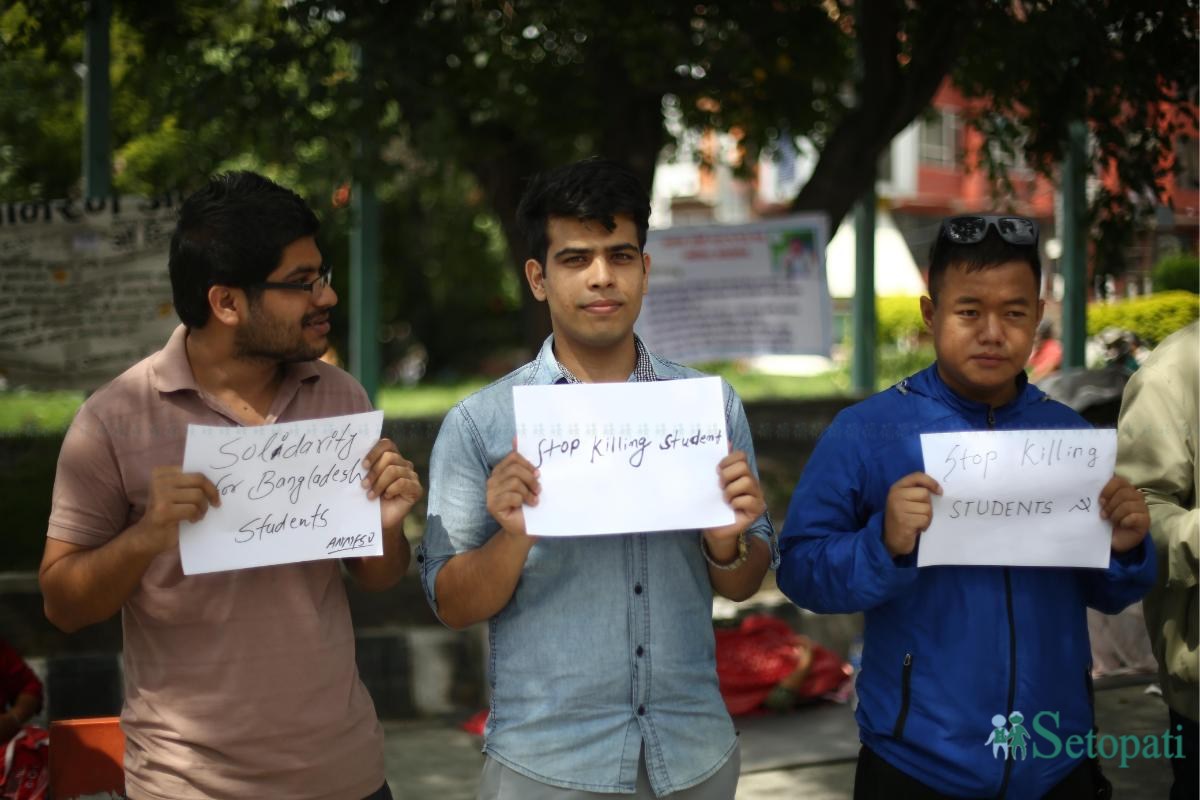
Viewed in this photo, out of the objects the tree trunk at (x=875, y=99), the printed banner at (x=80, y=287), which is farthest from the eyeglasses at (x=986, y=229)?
the printed banner at (x=80, y=287)

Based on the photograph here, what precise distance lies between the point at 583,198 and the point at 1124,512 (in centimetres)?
117

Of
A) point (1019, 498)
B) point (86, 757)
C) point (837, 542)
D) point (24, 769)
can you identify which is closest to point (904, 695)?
point (837, 542)

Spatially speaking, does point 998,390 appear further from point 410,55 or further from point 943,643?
point 410,55

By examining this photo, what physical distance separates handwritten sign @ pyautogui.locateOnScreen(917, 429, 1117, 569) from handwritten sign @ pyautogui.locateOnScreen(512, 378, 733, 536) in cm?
44

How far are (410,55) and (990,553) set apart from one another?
160 inches

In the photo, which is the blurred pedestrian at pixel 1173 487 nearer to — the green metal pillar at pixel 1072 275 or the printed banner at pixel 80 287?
the green metal pillar at pixel 1072 275

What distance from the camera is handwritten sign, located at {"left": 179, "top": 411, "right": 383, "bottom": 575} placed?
7.17 feet

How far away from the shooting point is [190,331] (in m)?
2.37

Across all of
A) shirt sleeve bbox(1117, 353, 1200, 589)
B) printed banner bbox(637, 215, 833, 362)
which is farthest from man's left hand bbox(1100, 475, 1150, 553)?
printed banner bbox(637, 215, 833, 362)

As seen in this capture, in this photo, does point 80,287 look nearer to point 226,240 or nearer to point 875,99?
point 226,240

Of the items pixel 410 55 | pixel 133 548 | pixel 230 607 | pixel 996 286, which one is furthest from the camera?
pixel 410 55

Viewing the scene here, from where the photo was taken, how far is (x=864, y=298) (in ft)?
26.3

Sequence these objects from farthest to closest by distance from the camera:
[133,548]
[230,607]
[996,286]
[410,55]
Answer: [410,55]
[996,286]
[230,607]
[133,548]

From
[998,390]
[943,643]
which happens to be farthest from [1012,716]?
[998,390]
